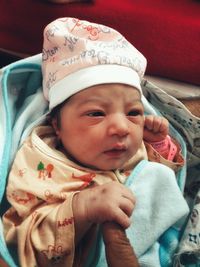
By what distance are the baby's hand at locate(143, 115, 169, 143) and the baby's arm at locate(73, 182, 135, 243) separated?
26 cm

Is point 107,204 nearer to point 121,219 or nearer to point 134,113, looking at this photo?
point 121,219

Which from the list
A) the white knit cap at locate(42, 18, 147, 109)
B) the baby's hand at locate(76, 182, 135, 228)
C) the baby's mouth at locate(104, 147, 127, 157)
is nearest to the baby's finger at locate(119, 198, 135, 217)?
the baby's hand at locate(76, 182, 135, 228)

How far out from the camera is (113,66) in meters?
0.79

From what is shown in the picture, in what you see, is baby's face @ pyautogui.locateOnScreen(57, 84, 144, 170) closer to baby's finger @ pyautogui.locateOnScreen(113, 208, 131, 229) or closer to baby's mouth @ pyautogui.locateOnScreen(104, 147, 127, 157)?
baby's mouth @ pyautogui.locateOnScreen(104, 147, 127, 157)

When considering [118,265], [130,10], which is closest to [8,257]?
[118,265]

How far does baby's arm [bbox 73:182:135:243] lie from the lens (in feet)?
2.01

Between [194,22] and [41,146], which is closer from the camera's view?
[41,146]

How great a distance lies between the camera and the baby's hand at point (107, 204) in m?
0.61

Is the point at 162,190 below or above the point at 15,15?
below

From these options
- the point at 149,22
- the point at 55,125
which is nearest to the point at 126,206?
the point at 55,125

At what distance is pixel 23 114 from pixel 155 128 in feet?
0.91

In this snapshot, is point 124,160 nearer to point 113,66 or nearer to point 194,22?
point 113,66

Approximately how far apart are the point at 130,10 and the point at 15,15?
0.30 meters

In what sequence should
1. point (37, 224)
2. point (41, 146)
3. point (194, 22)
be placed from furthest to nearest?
point (194, 22), point (41, 146), point (37, 224)
